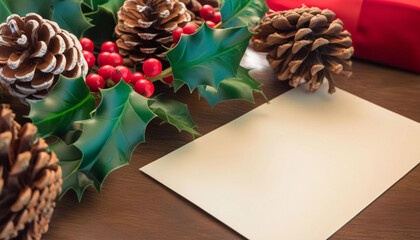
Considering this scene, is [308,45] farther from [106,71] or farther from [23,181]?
[23,181]

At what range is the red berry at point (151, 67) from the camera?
0.58 m

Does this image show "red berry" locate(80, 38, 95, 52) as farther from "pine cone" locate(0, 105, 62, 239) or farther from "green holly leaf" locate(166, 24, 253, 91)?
"pine cone" locate(0, 105, 62, 239)

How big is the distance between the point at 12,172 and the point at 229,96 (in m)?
0.31

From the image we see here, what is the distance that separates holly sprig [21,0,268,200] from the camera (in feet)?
1.55

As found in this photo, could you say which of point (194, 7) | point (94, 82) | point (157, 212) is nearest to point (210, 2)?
point (194, 7)

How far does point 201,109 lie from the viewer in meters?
0.62

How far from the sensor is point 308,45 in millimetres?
635

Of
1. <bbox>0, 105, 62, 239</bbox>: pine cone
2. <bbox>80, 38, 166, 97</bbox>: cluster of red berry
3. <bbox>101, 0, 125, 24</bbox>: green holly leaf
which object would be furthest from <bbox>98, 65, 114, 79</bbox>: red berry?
<bbox>0, 105, 62, 239</bbox>: pine cone

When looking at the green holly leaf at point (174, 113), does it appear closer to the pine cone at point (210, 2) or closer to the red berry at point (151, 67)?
the red berry at point (151, 67)

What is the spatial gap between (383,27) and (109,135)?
414 millimetres

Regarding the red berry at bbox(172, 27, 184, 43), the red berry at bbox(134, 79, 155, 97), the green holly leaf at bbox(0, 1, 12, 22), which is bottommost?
the red berry at bbox(134, 79, 155, 97)

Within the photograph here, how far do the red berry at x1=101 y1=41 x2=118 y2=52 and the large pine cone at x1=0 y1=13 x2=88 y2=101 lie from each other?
0.10 metres

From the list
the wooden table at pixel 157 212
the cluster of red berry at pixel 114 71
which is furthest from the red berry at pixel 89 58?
the wooden table at pixel 157 212

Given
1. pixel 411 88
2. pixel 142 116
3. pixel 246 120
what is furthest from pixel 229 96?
pixel 411 88
